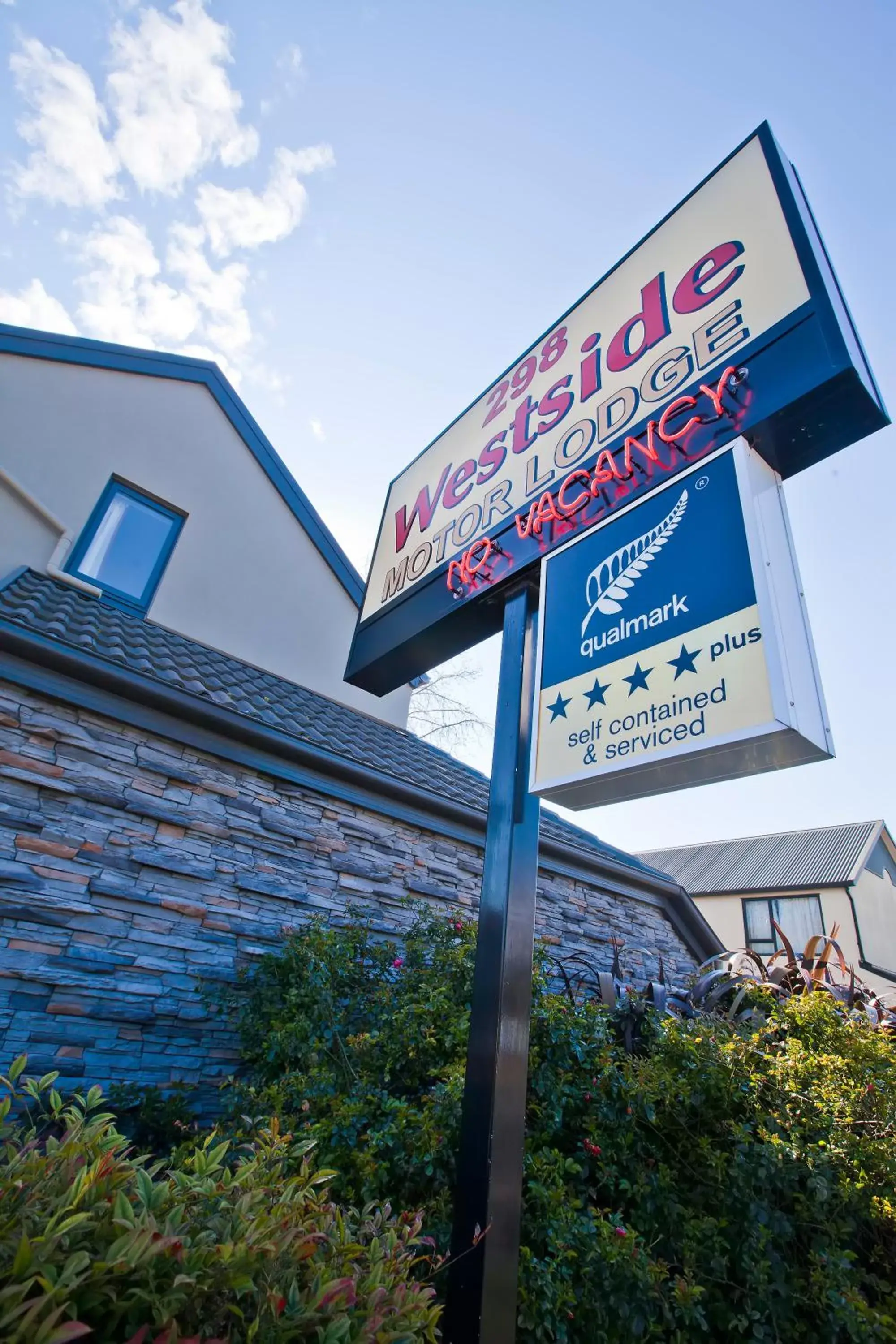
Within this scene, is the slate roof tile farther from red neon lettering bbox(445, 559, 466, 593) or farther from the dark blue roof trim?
red neon lettering bbox(445, 559, 466, 593)

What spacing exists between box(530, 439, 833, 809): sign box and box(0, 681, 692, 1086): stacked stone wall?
11.9 feet

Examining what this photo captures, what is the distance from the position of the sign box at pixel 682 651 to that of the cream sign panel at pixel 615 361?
2.03 ft

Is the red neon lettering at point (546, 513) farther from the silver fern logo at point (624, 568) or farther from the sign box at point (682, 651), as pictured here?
the silver fern logo at point (624, 568)

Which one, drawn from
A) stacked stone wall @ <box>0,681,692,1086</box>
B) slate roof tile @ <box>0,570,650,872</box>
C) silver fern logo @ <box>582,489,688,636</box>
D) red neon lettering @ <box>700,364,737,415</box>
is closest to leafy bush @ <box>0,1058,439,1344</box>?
silver fern logo @ <box>582,489,688,636</box>

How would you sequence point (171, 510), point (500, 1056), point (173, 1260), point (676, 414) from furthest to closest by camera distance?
1. point (171, 510)
2. point (676, 414)
3. point (500, 1056)
4. point (173, 1260)

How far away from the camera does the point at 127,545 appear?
7.80m

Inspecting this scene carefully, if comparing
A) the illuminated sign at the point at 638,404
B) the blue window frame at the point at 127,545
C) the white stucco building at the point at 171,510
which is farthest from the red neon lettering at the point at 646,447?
the blue window frame at the point at 127,545

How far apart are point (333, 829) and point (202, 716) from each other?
5.32ft

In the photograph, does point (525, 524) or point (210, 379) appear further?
point (210, 379)

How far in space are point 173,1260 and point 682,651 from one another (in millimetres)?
2023

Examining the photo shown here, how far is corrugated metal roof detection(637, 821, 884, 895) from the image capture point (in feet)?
67.5

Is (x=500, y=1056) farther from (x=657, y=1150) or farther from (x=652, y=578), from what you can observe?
(x=652, y=578)

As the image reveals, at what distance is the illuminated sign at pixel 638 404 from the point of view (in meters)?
2.54

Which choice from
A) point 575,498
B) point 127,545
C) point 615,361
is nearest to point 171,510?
point 127,545
